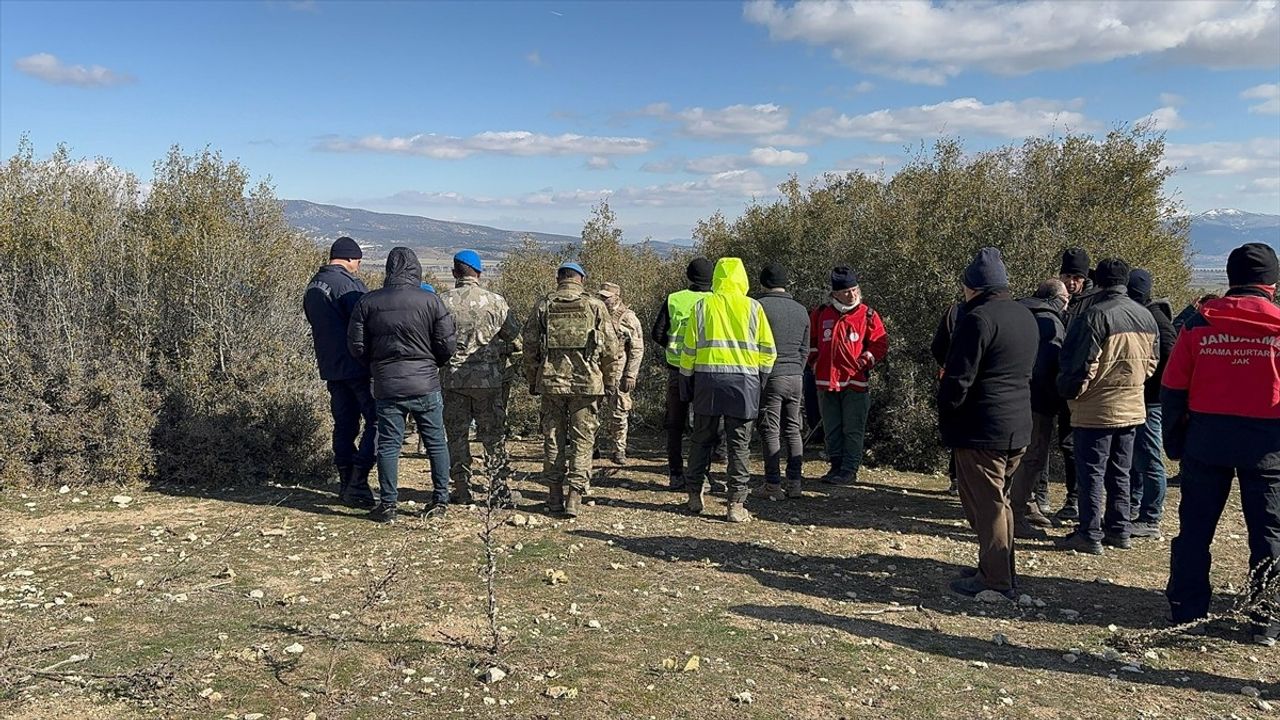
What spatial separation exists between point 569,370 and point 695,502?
174 cm

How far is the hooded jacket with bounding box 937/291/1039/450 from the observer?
5.28 meters

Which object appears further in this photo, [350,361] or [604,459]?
[604,459]

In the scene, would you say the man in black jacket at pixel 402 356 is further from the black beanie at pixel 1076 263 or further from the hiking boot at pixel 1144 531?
the hiking boot at pixel 1144 531

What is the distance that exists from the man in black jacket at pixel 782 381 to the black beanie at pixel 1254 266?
350 centimetres

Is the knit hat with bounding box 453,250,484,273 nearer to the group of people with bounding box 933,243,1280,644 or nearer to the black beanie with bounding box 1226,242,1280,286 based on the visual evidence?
the group of people with bounding box 933,243,1280,644

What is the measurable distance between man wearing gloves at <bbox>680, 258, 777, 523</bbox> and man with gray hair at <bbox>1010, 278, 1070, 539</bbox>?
2277 mm

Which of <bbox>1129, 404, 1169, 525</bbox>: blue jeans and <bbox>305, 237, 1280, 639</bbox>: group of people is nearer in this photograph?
<bbox>305, 237, 1280, 639</bbox>: group of people

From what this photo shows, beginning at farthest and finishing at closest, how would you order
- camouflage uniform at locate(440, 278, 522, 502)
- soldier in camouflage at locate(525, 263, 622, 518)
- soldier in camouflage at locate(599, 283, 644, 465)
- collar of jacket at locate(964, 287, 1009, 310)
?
soldier in camouflage at locate(599, 283, 644, 465) → camouflage uniform at locate(440, 278, 522, 502) → soldier in camouflage at locate(525, 263, 622, 518) → collar of jacket at locate(964, 287, 1009, 310)

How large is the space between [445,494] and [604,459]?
11.2ft

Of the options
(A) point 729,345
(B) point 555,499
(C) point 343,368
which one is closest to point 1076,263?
(A) point 729,345

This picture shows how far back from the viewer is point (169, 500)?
294 inches

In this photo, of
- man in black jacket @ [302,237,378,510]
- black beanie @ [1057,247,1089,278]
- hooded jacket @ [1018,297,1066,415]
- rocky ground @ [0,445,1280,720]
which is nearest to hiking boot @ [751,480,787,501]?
rocky ground @ [0,445,1280,720]

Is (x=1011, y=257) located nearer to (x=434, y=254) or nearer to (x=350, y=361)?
(x=350, y=361)

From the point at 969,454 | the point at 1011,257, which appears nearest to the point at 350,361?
the point at 969,454
